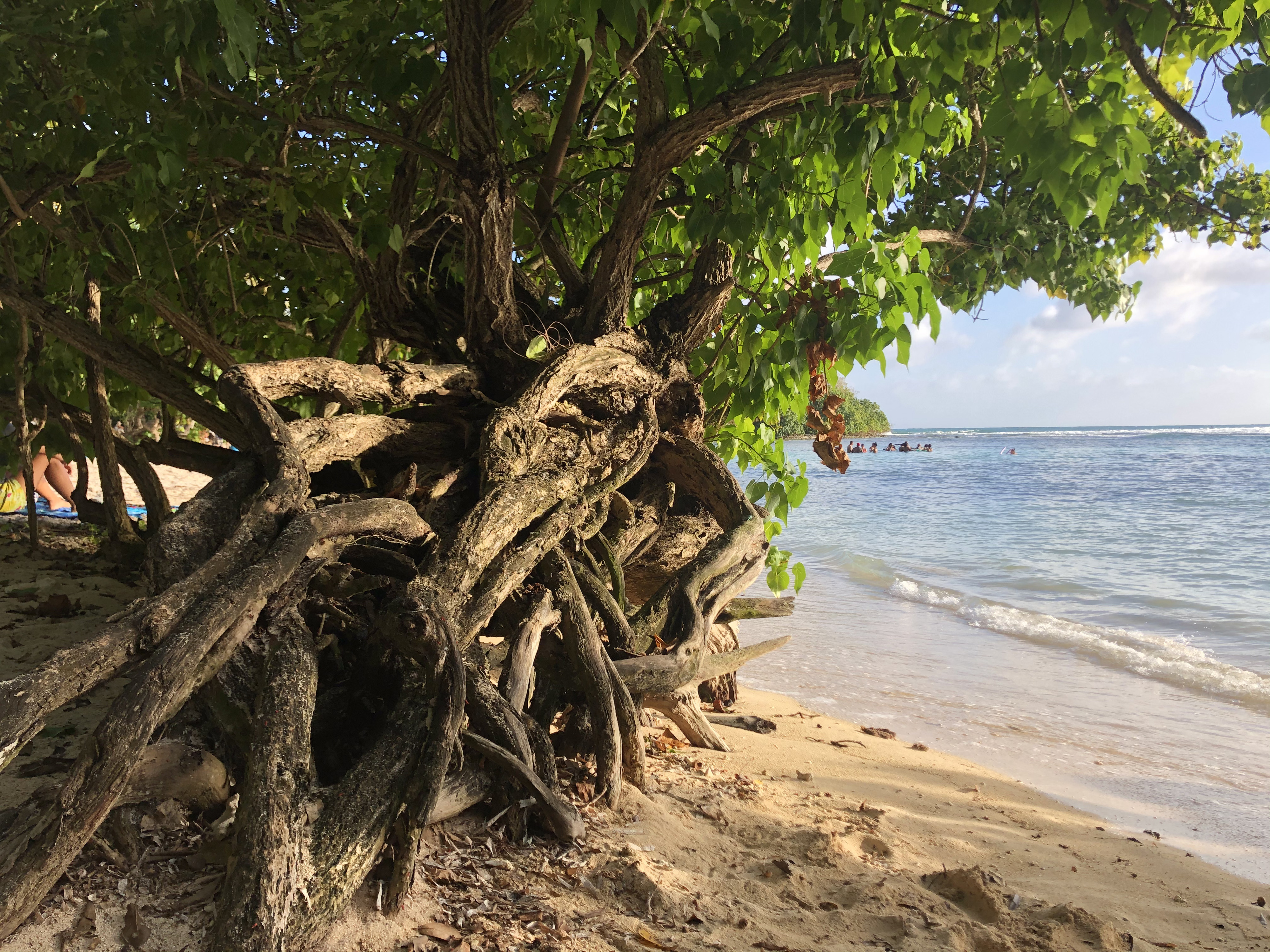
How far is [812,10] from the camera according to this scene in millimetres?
2346

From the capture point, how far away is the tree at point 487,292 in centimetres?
195

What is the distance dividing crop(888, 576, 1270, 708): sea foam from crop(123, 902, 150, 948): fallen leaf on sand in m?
7.11

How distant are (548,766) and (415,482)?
1185 millimetres

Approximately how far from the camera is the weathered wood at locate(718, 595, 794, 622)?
14.6ft

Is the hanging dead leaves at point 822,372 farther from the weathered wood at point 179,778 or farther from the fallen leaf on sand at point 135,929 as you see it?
the fallen leaf on sand at point 135,929

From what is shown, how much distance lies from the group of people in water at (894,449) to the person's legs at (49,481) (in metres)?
48.4

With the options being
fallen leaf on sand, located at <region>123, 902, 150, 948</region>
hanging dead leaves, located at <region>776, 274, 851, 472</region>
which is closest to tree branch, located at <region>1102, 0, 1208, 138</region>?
hanging dead leaves, located at <region>776, 274, 851, 472</region>

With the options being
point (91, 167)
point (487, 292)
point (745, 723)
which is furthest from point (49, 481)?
point (745, 723)

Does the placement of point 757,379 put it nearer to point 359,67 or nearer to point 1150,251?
point 359,67

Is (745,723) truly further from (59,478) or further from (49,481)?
(49,481)

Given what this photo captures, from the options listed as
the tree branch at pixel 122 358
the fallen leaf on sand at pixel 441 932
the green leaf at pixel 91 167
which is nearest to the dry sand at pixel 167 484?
the tree branch at pixel 122 358

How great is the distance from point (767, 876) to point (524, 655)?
998mm

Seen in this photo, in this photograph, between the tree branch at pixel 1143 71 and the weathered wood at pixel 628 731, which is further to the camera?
the weathered wood at pixel 628 731

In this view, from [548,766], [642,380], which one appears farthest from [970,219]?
[548,766]
